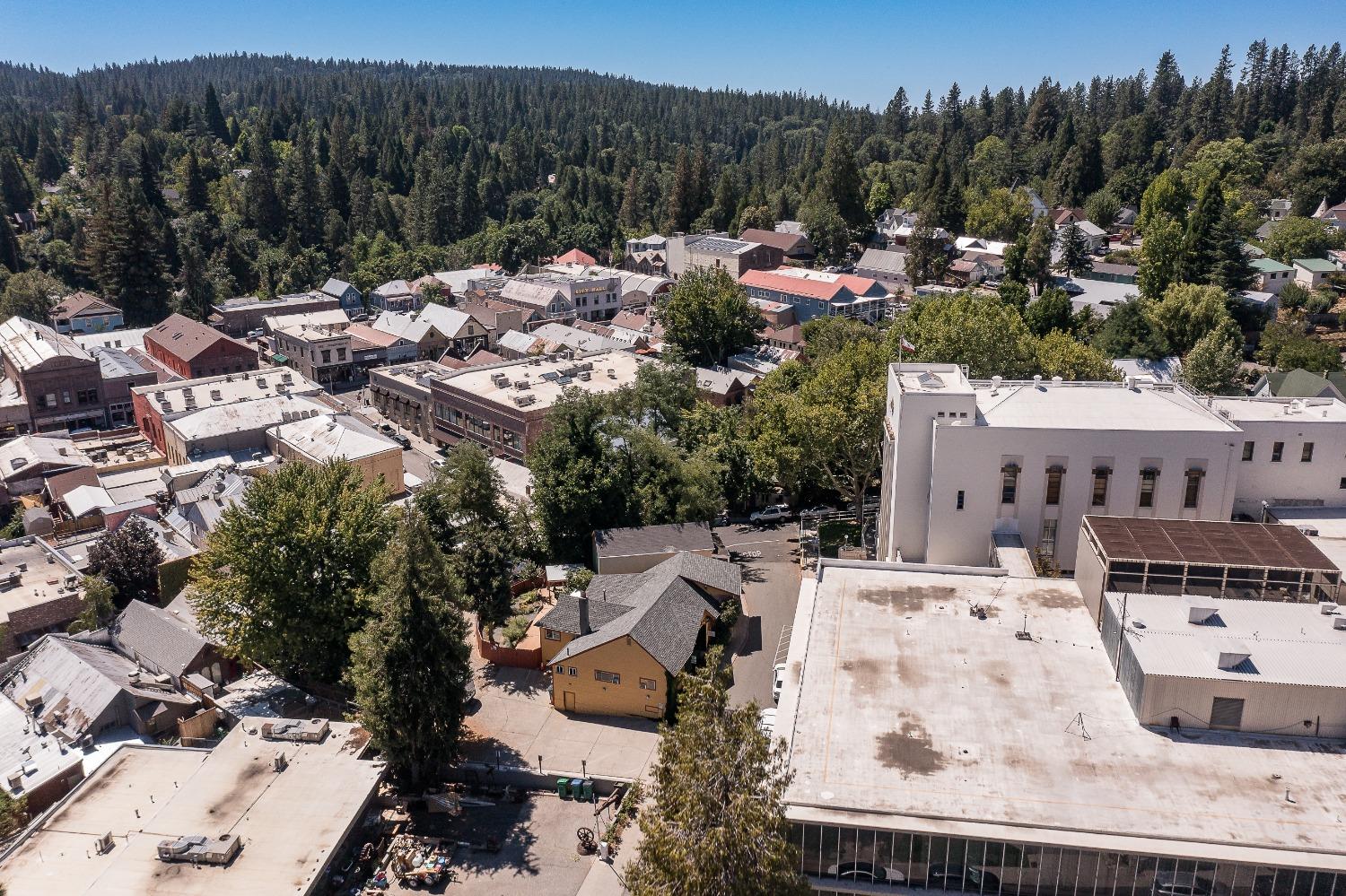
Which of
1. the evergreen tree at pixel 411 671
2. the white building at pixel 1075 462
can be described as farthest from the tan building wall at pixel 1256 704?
the evergreen tree at pixel 411 671

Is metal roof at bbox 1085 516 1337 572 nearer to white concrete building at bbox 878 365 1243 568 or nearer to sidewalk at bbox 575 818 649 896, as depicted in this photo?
white concrete building at bbox 878 365 1243 568

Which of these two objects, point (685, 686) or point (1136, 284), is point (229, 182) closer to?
point (1136, 284)

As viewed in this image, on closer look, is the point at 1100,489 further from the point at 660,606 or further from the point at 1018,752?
the point at 660,606

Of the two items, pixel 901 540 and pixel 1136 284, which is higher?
pixel 1136 284

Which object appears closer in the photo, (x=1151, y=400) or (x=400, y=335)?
(x=1151, y=400)

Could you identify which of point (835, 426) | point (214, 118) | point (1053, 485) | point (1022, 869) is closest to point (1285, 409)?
point (1053, 485)

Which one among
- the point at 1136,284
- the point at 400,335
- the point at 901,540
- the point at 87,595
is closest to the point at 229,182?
the point at 400,335
